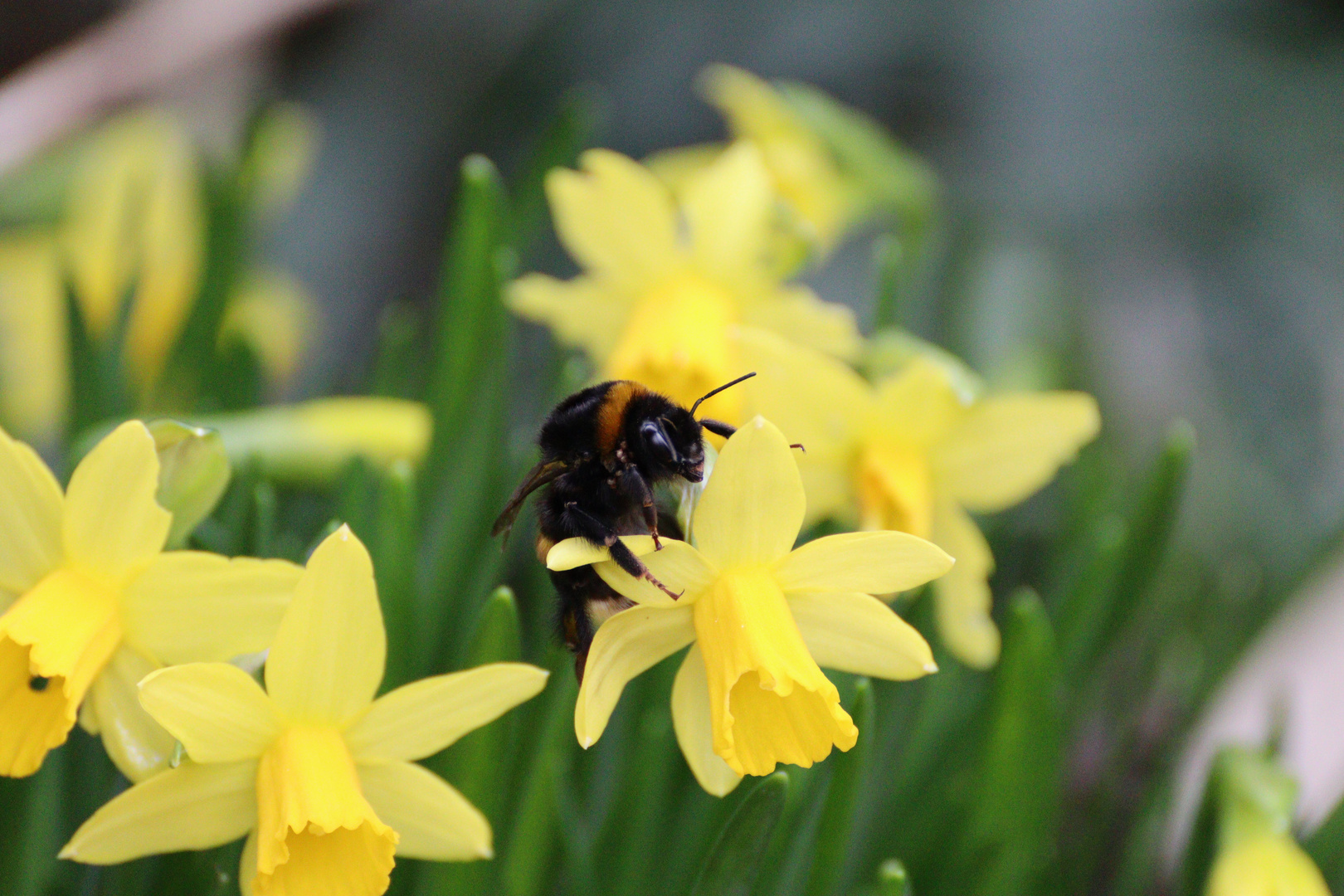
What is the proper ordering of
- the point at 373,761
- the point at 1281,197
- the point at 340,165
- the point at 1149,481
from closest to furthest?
the point at 373,761
the point at 1149,481
the point at 1281,197
the point at 340,165

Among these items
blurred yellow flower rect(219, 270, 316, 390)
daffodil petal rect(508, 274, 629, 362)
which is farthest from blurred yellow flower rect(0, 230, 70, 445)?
daffodil petal rect(508, 274, 629, 362)

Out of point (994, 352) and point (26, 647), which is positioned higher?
point (26, 647)

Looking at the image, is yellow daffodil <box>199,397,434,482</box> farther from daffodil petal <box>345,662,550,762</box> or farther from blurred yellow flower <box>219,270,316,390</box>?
blurred yellow flower <box>219,270,316,390</box>

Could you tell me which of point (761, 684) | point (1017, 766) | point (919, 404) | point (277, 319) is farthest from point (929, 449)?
point (277, 319)

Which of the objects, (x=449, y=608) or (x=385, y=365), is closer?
(x=449, y=608)

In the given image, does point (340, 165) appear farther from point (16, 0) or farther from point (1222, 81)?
point (1222, 81)

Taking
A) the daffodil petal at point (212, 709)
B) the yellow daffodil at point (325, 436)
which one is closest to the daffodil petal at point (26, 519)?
the daffodil petal at point (212, 709)

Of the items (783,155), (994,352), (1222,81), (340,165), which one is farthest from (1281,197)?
(340,165)

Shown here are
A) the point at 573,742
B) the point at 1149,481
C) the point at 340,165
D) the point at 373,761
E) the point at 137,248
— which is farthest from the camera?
the point at 340,165

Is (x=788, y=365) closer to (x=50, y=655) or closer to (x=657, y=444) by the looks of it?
(x=657, y=444)
